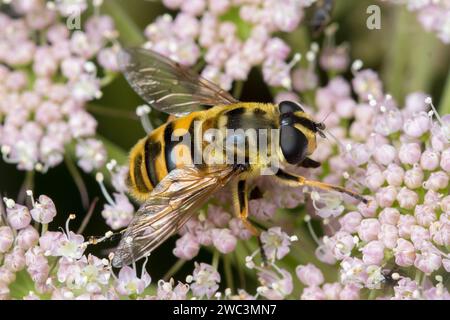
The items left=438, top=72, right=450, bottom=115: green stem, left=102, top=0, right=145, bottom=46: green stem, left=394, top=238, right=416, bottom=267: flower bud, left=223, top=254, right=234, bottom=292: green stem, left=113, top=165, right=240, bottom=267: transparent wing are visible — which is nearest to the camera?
left=113, top=165, right=240, bottom=267: transparent wing

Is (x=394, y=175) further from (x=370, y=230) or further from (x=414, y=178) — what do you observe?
(x=370, y=230)

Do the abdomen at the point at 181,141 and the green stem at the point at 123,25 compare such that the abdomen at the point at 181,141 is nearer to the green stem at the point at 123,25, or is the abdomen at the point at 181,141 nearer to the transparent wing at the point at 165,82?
the transparent wing at the point at 165,82

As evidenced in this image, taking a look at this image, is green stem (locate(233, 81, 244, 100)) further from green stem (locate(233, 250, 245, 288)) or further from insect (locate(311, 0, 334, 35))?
green stem (locate(233, 250, 245, 288))

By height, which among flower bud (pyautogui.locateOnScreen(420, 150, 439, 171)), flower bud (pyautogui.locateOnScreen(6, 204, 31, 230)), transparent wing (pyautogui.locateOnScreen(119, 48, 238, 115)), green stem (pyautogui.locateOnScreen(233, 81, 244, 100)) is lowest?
flower bud (pyautogui.locateOnScreen(6, 204, 31, 230))

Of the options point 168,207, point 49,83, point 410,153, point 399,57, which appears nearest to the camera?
point 168,207

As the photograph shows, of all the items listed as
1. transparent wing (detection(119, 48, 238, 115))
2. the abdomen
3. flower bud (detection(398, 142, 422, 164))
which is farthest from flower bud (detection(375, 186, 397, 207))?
transparent wing (detection(119, 48, 238, 115))

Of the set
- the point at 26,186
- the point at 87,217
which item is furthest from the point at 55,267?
the point at 26,186

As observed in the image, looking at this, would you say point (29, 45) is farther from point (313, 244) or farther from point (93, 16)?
point (313, 244)
